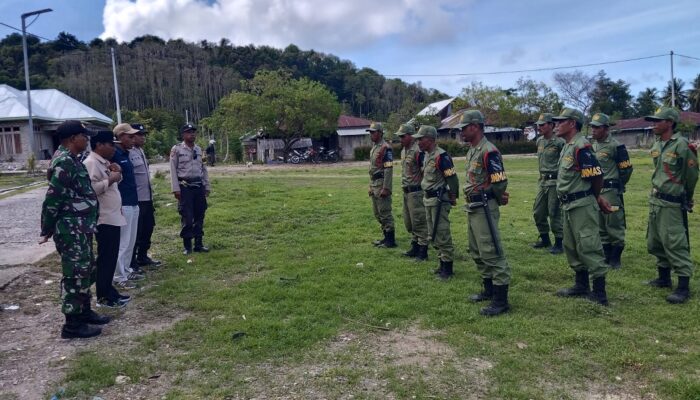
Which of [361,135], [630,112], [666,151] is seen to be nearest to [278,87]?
[361,135]

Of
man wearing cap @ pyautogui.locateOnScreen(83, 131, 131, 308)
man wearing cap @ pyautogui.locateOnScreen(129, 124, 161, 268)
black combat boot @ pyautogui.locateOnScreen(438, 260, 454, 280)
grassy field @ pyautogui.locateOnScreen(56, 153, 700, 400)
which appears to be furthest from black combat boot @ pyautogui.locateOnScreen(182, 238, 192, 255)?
black combat boot @ pyautogui.locateOnScreen(438, 260, 454, 280)

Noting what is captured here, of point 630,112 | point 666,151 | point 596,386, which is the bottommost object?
point 596,386

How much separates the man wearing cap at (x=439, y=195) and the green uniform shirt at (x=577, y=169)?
50.7 inches

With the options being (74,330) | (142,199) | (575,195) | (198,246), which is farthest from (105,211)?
(575,195)

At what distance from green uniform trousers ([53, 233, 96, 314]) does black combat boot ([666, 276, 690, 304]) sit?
586cm

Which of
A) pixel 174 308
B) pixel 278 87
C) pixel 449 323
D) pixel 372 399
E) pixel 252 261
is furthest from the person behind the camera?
pixel 278 87

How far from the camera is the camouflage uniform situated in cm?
464

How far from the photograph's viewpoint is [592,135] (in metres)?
7.13

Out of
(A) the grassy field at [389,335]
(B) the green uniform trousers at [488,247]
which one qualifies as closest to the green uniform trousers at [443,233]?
(A) the grassy field at [389,335]

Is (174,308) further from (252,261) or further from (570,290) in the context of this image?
(570,290)

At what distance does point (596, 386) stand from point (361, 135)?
4328 centimetres

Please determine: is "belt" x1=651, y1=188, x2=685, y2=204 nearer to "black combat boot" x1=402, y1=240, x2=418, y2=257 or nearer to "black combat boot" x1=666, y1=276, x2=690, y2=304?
"black combat boot" x1=666, y1=276, x2=690, y2=304

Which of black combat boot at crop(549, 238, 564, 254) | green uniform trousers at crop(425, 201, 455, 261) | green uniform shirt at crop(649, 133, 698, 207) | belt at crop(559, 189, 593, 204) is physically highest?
green uniform shirt at crop(649, 133, 698, 207)

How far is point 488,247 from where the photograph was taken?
5.33 metres
